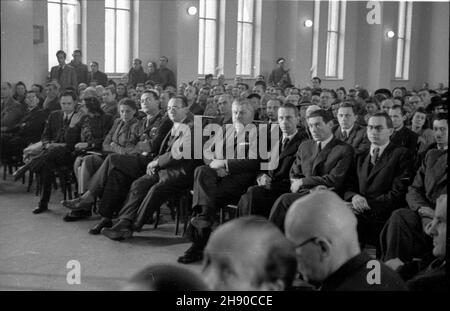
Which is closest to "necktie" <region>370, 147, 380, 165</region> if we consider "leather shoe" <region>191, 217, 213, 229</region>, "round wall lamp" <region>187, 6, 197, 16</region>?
"leather shoe" <region>191, 217, 213, 229</region>

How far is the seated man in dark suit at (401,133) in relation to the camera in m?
3.71

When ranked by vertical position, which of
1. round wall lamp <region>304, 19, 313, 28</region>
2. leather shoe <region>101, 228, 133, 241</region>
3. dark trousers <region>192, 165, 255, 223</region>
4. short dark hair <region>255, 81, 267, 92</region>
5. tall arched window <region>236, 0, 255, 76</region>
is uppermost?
round wall lamp <region>304, 19, 313, 28</region>

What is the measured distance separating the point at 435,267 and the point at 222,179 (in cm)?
121

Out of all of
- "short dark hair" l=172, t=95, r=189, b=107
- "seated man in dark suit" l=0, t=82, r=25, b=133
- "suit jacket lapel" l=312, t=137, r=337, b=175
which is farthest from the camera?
"short dark hair" l=172, t=95, r=189, b=107

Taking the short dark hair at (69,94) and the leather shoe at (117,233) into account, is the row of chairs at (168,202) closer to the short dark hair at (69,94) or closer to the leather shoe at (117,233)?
the leather shoe at (117,233)

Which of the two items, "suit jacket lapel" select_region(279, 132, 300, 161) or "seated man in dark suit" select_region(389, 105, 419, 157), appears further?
"seated man in dark suit" select_region(389, 105, 419, 157)

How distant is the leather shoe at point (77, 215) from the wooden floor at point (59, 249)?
4 centimetres

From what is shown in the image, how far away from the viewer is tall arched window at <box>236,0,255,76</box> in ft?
8.44

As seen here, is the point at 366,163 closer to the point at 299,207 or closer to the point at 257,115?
the point at 257,115

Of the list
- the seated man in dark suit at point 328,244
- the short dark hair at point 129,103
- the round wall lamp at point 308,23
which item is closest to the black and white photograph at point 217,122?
the round wall lamp at point 308,23

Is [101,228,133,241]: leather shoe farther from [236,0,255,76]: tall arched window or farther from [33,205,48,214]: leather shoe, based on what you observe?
[236,0,255,76]: tall arched window

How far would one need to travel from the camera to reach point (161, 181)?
3486 millimetres

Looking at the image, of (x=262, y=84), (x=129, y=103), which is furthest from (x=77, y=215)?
(x=262, y=84)

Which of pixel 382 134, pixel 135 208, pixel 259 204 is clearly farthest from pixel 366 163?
pixel 135 208
